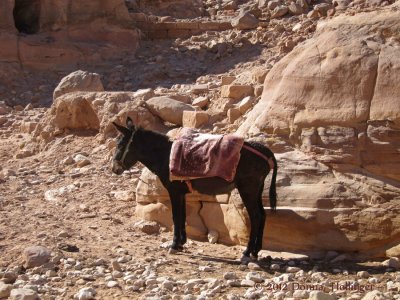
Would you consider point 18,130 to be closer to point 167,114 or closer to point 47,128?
point 47,128

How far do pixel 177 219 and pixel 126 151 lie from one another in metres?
0.90

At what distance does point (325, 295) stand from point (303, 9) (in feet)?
51.0

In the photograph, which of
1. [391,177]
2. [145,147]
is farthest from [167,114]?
[391,177]

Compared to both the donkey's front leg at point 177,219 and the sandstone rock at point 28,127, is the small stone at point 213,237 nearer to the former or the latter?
the donkey's front leg at point 177,219

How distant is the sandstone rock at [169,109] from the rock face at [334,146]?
3.24m

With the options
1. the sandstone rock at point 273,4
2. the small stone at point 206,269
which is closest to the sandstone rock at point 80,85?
the small stone at point 206,269

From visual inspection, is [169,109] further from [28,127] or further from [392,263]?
[392,263]

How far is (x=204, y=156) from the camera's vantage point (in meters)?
7.55

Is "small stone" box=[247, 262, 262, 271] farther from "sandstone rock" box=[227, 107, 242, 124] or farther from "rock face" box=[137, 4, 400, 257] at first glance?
"sandstone rock" box=[227, 107, 242, 124]

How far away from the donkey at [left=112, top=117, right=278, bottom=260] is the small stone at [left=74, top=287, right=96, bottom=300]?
1574 millimetres

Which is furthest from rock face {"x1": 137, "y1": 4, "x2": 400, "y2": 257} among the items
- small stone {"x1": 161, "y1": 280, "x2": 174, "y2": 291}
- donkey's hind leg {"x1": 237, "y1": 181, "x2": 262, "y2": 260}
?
A: small stone {"x1": 161, "y1": 280, "x2": 174, "y2": 291}

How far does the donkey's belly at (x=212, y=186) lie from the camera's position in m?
7.58

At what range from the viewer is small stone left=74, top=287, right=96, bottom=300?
620 centimetres

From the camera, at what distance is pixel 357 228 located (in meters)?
7.44
